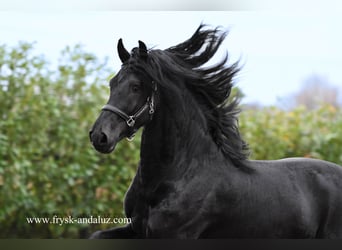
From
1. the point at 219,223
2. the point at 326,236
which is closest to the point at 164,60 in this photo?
the point at 219,223

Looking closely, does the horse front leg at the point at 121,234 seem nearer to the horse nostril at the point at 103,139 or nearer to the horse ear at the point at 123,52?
the horse nostril at the point at 103,139

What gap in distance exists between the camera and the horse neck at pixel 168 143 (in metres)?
3.25

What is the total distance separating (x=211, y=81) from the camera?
3.56m

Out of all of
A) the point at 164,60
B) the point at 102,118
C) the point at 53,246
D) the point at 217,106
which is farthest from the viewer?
the point at 53,246

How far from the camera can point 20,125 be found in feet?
15.4

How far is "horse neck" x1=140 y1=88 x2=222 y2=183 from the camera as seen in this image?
325cm

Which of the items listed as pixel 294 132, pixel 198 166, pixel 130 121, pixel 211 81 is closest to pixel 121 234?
pixel 198 166

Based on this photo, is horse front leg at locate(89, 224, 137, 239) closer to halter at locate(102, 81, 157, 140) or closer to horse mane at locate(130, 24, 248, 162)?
halter at locate(102, 81, 157, 140)

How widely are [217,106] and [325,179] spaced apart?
0.87 meters

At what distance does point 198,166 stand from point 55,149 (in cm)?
186

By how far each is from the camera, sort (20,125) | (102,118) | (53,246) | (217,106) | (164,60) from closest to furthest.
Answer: (102,118) → (164,60) → (217,106) → (53,246) → (20,125)

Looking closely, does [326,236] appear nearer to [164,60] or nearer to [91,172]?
[164,60]

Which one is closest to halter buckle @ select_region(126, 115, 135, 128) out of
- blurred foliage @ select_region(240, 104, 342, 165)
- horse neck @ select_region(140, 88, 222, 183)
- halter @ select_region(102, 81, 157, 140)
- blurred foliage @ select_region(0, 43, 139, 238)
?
halter @ select_region(102, 81, 157, 140)

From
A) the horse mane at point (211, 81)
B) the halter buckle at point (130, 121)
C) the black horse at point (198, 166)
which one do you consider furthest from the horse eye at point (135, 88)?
the horse mane at point (211, 81)
